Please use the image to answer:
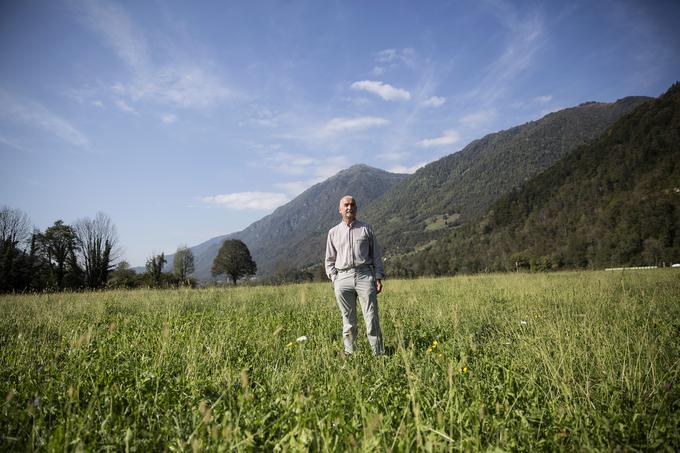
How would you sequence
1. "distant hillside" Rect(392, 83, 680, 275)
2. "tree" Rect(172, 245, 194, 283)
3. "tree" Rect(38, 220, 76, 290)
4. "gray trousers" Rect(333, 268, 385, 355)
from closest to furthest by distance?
"gray trousers" Rect(333, 268, 385, 355)
"tree" Rect(38, 220, 76, 290)
"tree" Rect(172, 245, 194, 283)
"distant hillside" Rect(392, 83, 680, 275)

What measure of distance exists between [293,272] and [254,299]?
82620 millimetres

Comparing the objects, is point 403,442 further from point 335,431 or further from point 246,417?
point 246,417

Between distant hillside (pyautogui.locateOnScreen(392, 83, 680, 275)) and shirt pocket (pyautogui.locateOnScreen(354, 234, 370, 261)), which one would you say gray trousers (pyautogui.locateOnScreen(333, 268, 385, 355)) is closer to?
shirt pocket (pyautogui.locateOnScreen(354, 234, 370, 261))

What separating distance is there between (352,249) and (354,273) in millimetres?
376

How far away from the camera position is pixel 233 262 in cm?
5516

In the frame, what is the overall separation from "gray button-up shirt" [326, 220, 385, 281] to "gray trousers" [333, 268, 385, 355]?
0.14 metres

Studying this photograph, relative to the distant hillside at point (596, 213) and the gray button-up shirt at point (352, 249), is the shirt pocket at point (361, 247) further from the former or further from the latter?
the distant hillside at point (596, 213)

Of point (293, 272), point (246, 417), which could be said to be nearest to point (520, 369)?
point (246, 417)

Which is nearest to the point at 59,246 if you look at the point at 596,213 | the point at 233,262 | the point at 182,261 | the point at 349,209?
the point at 182,261

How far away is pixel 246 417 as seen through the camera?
8.05 feet

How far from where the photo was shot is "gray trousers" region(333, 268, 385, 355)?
4.54 meters

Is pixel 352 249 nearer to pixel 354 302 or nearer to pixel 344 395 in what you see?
pixel 354 302

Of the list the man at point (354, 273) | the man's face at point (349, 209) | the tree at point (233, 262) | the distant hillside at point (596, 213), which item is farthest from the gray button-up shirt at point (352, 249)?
the tree at point (233, 262)

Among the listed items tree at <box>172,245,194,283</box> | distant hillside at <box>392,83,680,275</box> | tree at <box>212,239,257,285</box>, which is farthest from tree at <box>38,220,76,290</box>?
distant hillside at <box>392,83,680,275</box>
